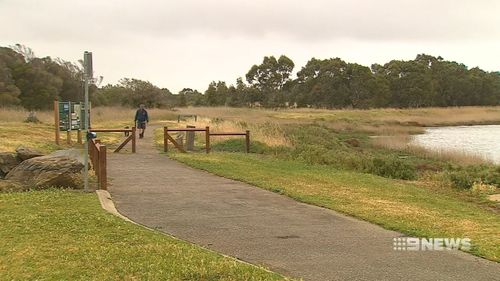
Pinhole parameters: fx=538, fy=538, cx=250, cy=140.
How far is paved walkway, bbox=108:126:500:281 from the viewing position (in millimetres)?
6012

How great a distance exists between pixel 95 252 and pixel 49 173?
18.3 feet

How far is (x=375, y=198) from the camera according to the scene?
11.4 meters

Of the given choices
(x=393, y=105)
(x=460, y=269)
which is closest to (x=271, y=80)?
(x=393, y=105)

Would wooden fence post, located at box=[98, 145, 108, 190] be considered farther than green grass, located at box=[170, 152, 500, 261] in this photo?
Yes

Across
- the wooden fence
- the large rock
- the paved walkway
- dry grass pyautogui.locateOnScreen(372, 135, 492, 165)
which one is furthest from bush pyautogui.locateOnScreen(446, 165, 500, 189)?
the large rock

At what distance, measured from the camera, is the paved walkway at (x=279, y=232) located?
6012mm

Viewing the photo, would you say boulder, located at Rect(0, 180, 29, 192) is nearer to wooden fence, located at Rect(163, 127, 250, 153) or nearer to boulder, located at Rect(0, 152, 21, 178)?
boulder, located at Rect(0, 152, 21, 178)

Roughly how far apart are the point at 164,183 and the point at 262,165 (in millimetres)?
5062

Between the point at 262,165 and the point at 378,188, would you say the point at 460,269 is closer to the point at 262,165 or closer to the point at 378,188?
the point at 378,188

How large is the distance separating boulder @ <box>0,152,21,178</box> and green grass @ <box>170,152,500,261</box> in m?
5.04

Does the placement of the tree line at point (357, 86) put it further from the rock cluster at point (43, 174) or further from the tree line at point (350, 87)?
the rock cluster at point (43, 174)

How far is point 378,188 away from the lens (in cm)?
1331

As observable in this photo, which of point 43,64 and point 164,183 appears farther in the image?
point 43,64

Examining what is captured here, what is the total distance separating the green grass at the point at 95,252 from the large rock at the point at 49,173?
2.49 meters
